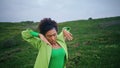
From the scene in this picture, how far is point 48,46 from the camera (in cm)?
568

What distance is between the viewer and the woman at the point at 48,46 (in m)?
5.60

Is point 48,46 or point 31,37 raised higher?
point 31,37

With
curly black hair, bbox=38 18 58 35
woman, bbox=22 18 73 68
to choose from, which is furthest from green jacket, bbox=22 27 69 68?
curly black hair, bbox=38 18 58 35

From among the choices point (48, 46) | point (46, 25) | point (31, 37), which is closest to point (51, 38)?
point (48, 46)

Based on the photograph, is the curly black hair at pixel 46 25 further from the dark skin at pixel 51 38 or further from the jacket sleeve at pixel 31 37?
the jacket sleeve at pixel 31 37

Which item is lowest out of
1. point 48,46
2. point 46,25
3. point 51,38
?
point 48,46

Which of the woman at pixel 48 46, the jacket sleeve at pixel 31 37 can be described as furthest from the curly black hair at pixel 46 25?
the jacket sleeve at pixel 31 37

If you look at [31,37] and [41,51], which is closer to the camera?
[41,51]

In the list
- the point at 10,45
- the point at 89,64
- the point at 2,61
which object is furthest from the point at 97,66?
the point at 10,45

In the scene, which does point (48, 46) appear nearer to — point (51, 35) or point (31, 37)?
point (51, 35)

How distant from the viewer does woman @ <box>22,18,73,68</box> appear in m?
5.60

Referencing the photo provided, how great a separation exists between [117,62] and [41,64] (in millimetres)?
11748

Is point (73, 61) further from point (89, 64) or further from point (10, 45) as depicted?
point (10, 45)

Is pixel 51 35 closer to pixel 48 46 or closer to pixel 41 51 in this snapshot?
pixel 48 46
